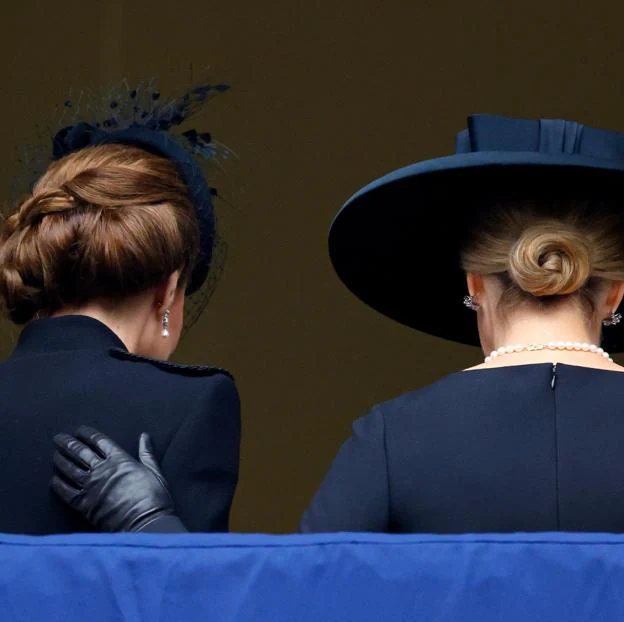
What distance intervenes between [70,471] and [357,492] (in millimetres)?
342

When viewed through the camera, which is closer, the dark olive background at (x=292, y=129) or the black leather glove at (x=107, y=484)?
the black leather glove at (x=107, y=484)

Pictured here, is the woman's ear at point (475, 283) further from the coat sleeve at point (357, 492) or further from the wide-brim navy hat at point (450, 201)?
the coat sleeve at point (357, 492)

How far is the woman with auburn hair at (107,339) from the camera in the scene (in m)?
1.71

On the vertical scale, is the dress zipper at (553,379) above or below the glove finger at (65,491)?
above

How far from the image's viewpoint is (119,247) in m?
1.78

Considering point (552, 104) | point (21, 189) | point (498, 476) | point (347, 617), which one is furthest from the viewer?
point (552, 104)

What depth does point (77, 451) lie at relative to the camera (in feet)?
5.38

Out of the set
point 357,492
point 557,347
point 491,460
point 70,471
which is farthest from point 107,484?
point 557,347

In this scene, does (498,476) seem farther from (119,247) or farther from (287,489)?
(287,489)

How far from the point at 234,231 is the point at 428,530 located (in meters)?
2.60

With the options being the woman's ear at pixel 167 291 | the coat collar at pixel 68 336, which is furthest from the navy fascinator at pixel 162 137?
the coat collar at pixel 68 336

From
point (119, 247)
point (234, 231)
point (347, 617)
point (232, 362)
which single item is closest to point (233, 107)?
point (234, 231)

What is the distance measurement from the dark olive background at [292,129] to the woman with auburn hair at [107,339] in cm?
207

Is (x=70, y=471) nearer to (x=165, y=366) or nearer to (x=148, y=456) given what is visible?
(x=148, y=456)
